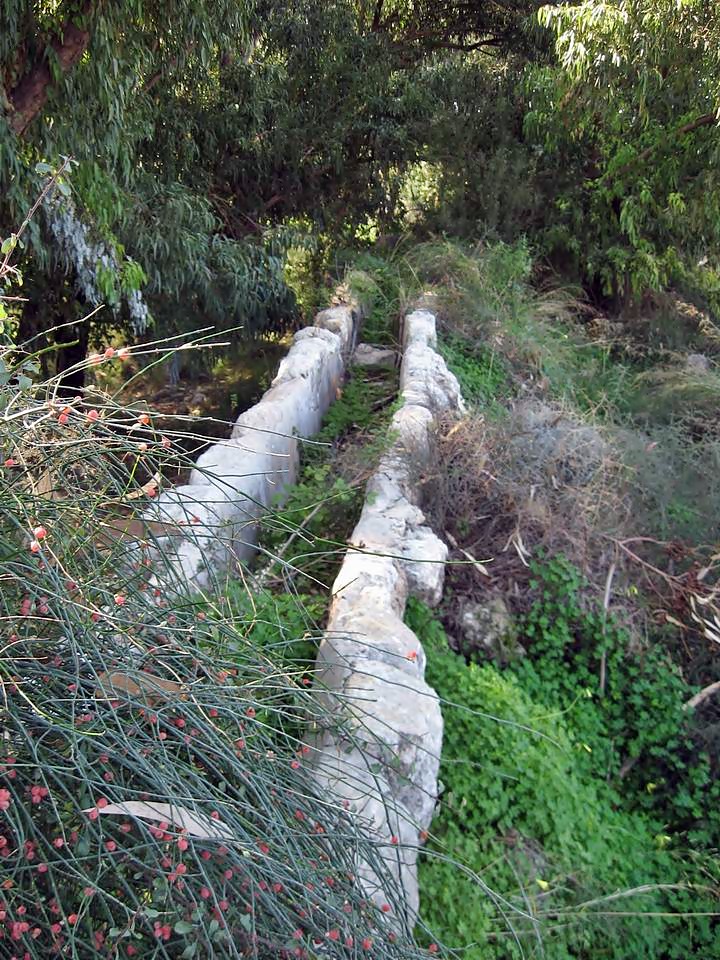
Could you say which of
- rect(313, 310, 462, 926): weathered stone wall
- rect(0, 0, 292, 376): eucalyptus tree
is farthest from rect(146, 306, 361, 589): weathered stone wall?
rect(0, 0, 292, 376): eucalyptus tree

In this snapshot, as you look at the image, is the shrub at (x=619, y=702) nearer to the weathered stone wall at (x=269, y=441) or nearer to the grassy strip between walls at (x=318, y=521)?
the grassy strip between walls at (x=318, y=521)

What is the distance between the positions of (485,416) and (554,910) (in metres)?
3.04

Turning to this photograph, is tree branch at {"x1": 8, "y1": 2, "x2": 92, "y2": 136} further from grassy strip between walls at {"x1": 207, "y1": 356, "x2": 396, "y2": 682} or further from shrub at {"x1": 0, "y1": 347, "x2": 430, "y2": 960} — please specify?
shrub at {"x1": 0, "y1": 347, "x2": 430, "y2": 960}

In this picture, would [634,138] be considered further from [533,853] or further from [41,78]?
[533,853]

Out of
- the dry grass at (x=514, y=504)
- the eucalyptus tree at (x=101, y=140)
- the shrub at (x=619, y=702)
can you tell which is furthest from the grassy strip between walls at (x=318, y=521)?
the eucalyptus tree at (x=101, y=140)

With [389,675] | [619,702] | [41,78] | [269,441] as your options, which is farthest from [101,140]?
[619,702]

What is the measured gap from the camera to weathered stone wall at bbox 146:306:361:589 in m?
3.06

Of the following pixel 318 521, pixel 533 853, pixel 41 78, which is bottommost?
pixel 533 853

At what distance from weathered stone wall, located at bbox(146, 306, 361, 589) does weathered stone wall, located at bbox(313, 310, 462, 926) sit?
1.53 ft

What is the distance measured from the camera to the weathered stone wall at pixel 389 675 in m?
1.92

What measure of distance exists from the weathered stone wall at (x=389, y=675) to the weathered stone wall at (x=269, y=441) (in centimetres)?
47

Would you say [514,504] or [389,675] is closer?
[389,675]

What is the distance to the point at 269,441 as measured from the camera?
14.6 feet

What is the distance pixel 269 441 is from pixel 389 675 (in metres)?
2.07
